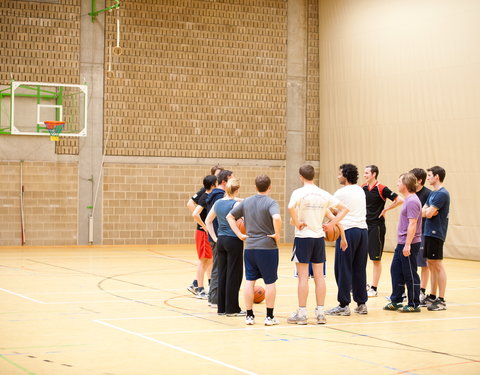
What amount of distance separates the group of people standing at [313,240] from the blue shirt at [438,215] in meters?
0.01

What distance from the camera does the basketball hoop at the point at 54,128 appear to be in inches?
810

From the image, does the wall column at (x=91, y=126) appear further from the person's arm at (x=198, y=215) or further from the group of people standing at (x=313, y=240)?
the person's arm at (x=198, y=215)

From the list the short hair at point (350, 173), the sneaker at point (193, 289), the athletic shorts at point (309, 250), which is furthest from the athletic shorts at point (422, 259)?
the sneaker at point (193, 289)

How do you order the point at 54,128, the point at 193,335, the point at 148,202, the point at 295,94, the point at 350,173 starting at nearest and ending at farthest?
1. the point at 193,335
2. the point at 350,173
3. the point at 54,128
4. the point at 148,202
5. the point at 295,94

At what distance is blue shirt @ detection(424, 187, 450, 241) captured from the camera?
10.7m

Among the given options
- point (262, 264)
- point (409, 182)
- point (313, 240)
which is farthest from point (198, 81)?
point (262, 264)

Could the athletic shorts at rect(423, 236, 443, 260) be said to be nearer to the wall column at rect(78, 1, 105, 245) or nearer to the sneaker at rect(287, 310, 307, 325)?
the sneaker at rect(287, 310, 307, 325)

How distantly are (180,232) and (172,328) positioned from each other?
14771 mm

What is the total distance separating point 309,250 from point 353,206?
120 centimetres

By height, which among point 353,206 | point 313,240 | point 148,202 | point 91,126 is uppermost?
point 91,126

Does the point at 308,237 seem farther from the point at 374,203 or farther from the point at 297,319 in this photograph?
the point at 374,203

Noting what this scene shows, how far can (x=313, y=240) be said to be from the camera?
30.1ft

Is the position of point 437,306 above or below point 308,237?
below

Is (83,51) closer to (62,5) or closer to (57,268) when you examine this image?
(62,5)
